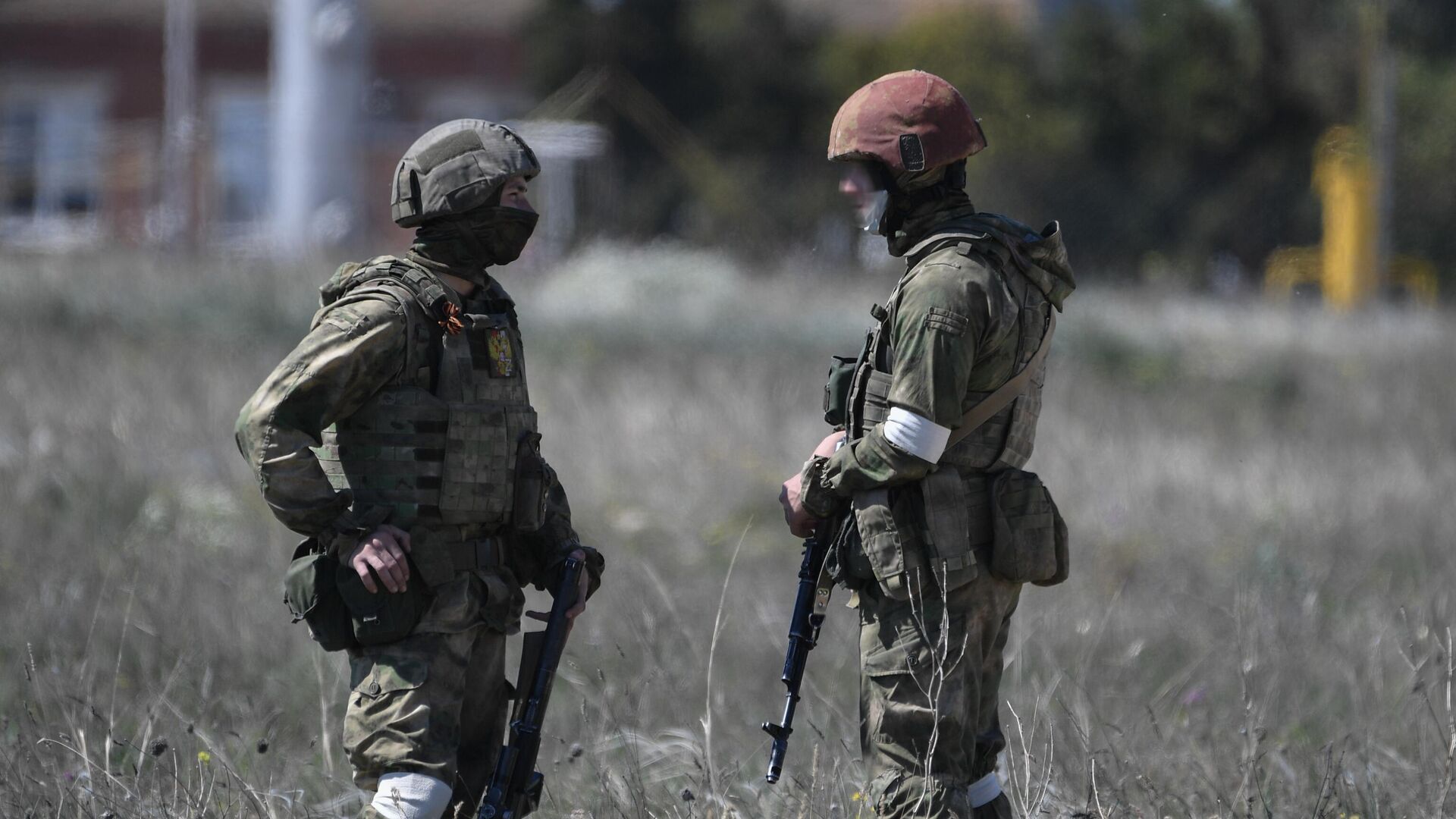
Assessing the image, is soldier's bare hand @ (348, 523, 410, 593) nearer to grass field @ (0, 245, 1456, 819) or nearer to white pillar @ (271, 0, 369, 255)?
A: grass field @ (0, 245, 1456, 819)

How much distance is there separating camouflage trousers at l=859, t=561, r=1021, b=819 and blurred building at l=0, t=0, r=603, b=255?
2383cm

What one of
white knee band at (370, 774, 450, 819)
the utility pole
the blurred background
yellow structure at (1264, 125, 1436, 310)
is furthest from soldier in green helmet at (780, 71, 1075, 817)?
yellow structure at (1264, 125, 1436, 310)

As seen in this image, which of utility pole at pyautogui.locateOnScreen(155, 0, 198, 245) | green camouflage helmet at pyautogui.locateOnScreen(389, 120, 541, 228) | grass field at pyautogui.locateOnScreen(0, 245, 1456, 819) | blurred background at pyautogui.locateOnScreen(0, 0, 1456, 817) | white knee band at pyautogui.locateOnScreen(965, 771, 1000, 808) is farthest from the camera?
utility pole at pyautogui.locateOnScreen(155, 0, 198, 245)

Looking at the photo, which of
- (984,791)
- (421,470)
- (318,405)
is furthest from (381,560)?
(984,791)

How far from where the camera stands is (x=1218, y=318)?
549 inches

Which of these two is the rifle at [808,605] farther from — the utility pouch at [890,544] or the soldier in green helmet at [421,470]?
the soldier in green helmet at [421,470]

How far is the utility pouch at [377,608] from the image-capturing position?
334 cm

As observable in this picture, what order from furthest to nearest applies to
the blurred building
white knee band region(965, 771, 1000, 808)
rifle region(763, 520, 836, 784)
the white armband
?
1. the blurred building
2. white knee band region(965, 771, 1000, 808)
3. rifle region(763, 520, 836, 784)
4. the white armband

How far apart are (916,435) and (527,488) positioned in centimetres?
88

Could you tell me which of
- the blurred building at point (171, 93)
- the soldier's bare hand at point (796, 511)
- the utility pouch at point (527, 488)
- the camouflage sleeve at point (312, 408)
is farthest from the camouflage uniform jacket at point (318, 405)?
the blurred building at point (171, 93)

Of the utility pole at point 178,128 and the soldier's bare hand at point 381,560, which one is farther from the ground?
the utility pole at point 178,128

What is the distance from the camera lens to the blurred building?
27.6 meters

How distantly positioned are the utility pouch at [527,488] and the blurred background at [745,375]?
0.68 metres

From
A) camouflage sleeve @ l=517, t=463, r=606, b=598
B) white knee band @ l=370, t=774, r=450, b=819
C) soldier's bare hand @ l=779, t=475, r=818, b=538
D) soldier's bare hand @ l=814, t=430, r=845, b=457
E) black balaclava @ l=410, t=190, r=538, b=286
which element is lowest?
white knee band @ l=370, t=774, r=450, b=819
